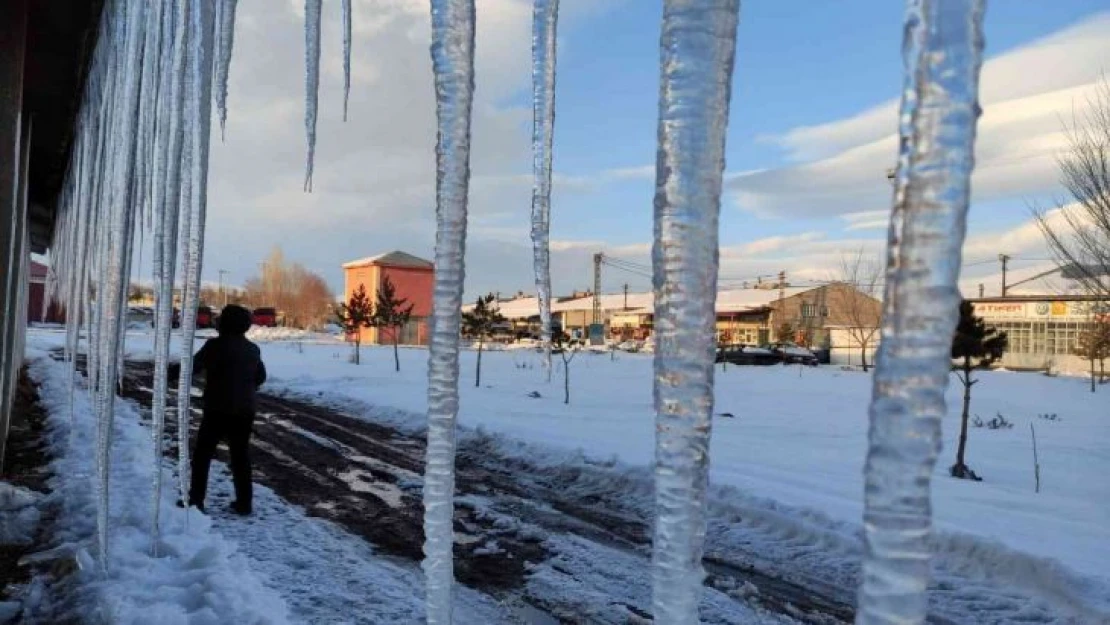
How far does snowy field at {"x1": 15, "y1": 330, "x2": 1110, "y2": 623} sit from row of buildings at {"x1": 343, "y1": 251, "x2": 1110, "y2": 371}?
7403 millimetres

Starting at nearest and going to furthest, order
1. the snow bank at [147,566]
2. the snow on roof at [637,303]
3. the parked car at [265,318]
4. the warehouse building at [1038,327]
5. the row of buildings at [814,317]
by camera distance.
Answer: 1. the snow bank at [147,566]
2. the row of buildings at [814,317]
3. the warehouse building at [1038,327]
4. the snow on roof at [637,303]
5. the parked car at [265,318]

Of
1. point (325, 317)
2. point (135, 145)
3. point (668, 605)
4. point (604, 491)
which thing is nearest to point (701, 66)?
point (668, 605)

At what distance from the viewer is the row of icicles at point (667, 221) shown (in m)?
0.65

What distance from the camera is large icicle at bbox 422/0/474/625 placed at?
1.19 m

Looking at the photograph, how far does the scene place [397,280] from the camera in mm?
46875

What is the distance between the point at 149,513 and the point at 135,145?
332 cm

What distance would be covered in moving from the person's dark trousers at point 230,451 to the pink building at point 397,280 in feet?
131

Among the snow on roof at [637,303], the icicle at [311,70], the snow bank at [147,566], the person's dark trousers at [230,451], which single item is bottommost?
the snow bank at [147,566]

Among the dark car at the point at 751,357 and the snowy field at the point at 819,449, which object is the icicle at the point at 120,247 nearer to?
the snowy field at the point at 819,449

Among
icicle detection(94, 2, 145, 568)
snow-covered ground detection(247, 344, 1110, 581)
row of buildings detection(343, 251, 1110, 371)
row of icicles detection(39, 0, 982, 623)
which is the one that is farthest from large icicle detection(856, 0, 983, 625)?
row of buildings detection(343, 251, 1110, 371)

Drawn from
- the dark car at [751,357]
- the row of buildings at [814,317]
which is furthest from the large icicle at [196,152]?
the dark car at [751,357]

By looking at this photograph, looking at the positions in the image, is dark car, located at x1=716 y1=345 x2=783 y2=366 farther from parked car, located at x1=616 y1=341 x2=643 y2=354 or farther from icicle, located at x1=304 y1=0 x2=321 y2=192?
icicle, located at x1=304 y1=0 x2=321 y2=192

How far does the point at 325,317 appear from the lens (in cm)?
7644

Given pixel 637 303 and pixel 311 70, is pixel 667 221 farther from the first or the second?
pixel 637 303
